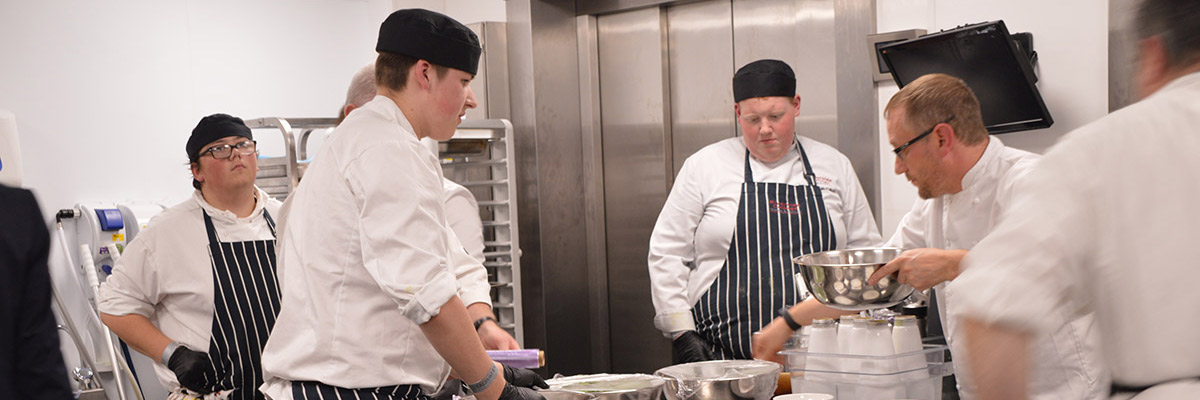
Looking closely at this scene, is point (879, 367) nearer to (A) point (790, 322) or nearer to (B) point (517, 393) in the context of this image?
(A) point (790, 322)

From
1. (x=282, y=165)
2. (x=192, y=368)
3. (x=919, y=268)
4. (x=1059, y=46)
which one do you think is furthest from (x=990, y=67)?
(x=282, y=165)

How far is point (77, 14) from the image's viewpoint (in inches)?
195

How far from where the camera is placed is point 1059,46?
3.07 m

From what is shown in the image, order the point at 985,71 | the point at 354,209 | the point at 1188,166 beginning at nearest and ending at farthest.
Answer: the point at 1188,166 → the point at 354,209 → the point at 985,71

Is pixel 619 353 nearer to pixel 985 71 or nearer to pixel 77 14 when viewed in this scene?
pixel 985 71

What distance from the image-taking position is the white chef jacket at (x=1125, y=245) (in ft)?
3.48

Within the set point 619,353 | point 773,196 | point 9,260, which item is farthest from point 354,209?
point 619,353

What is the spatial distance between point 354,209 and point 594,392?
695 millimetres

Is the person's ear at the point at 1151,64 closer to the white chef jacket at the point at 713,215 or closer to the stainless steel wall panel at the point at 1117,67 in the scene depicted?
the stainless steel wall panel at the point at 1117,67

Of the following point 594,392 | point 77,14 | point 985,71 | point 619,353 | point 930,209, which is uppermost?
point 77,14

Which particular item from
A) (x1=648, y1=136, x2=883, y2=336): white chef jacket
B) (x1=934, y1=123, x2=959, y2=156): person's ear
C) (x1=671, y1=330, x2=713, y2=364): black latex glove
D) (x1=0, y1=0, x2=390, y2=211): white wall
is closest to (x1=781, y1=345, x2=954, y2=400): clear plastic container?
(x1=934, y1=123, x2=959, y2=156): person's ear

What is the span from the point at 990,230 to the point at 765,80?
115cm

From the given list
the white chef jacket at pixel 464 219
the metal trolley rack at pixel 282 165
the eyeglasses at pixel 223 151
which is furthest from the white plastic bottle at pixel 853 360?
the metal trolley rack at pixel 282 165

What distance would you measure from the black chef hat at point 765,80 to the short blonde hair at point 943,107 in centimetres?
97
